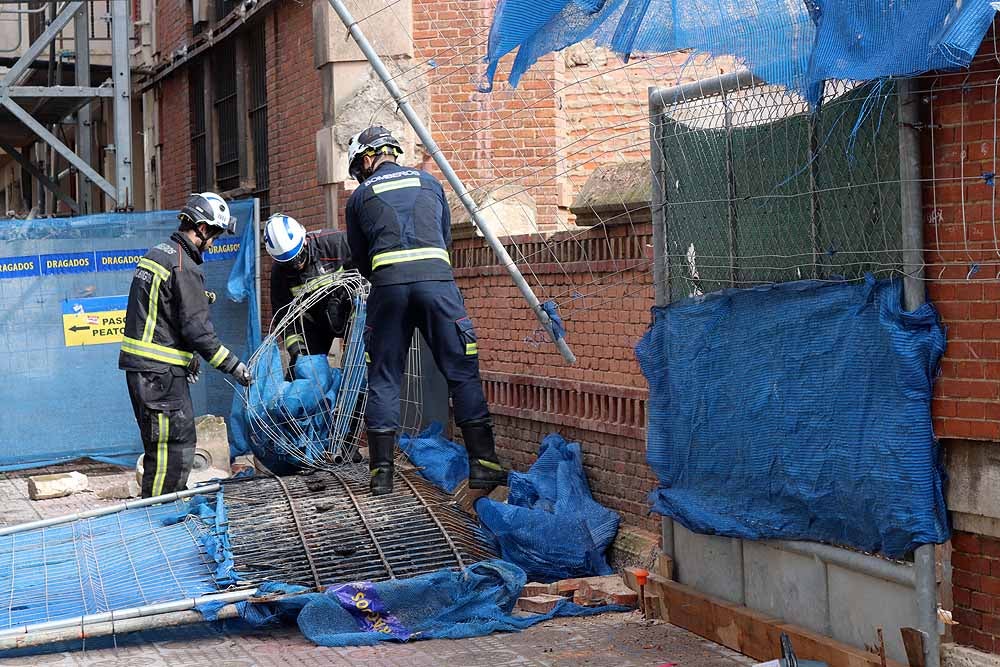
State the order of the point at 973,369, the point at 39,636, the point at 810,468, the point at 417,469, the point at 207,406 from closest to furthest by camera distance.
Answer: 1. the point at 973,369
2. the point at 810,468
3. the point at 39,636
4. the point at 417,469
5. the point at 207,406

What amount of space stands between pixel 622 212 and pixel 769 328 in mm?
1765

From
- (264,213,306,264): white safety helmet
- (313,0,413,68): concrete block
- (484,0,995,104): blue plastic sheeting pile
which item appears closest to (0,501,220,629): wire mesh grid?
(264,213,306,264): white safety helmet

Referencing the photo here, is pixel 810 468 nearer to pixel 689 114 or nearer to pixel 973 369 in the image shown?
pixel 973 369

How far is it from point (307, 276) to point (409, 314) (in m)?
2.54

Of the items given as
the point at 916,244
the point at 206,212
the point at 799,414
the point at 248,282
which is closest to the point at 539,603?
the point at 799,414

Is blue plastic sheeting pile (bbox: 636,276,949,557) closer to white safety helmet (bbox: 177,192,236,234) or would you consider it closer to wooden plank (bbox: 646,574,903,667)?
wooden plank (bbox: 646,574,903,667)

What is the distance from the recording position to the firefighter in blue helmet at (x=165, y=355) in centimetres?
852

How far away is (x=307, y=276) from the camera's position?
10.2 metres

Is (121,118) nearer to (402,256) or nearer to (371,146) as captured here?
(371,146)

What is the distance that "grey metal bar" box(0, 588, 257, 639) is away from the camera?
6191 mm

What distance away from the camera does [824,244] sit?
5406 mm

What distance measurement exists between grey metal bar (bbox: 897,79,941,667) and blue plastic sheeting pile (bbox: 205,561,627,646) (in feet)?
7.27

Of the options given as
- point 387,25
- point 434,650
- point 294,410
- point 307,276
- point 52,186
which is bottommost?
point 434,650

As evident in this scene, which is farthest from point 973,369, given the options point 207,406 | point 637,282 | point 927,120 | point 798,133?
point 207,406
